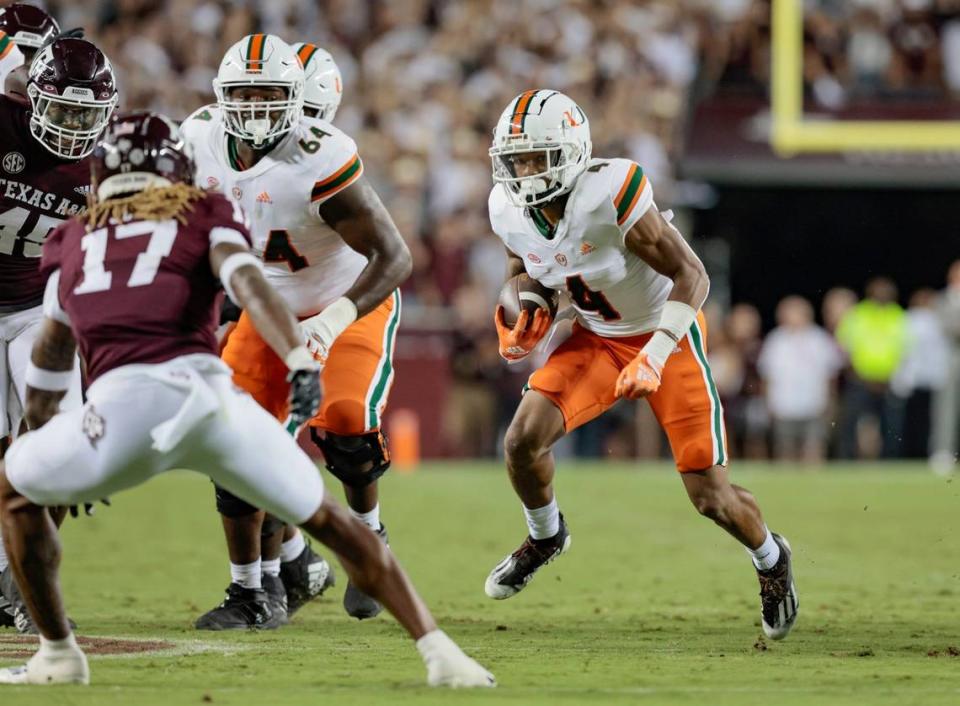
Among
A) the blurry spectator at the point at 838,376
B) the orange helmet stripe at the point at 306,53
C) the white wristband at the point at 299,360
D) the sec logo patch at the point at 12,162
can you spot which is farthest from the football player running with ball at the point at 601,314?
the blurry spectator at the point at 838,376

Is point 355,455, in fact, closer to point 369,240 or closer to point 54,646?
point 369,240

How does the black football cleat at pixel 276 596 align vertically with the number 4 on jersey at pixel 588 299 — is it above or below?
below

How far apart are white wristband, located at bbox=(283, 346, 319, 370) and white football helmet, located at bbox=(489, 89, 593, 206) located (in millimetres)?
1656

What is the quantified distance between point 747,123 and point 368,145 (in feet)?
11.6

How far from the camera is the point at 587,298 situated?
6.16 meters

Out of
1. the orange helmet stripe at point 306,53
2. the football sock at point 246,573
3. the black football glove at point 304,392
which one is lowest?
the football sock at point 246,573

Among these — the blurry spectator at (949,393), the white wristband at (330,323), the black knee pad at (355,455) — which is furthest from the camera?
the blurry spectator at (949,393)

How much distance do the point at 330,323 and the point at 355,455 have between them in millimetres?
830

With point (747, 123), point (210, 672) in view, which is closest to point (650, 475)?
point (747, 123)

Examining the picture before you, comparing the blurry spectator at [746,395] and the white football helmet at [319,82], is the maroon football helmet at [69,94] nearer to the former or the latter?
the white football helmet at [319,82]

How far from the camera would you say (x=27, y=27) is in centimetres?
682

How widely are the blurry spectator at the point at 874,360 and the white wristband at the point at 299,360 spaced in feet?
36.8

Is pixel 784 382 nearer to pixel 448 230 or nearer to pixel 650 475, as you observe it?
pixel 650 475

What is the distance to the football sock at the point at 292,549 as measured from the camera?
6.57 m
